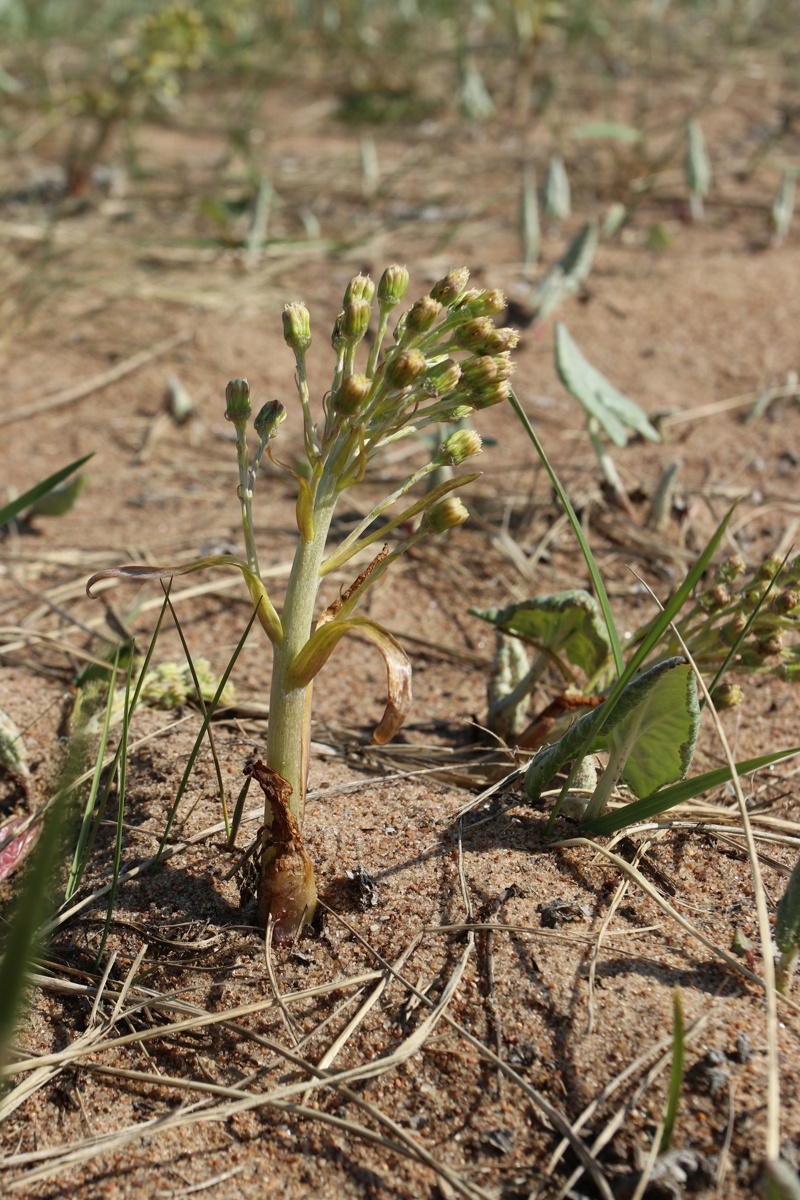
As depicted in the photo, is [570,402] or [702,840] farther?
[570,402]

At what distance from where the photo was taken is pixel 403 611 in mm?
2283

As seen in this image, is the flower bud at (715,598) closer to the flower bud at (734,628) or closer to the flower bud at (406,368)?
the flower bud at (734,628)

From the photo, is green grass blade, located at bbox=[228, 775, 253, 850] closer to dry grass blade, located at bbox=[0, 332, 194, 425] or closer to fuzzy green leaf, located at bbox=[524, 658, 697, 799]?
fuzzy green leaf, located at bbox=[524, 658, 697, 799]

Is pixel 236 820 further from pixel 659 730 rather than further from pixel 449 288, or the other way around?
pixel 449 288

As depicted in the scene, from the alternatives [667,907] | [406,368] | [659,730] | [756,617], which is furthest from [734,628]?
[406,368]

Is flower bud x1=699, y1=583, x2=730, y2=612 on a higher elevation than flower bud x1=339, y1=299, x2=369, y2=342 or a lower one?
lower

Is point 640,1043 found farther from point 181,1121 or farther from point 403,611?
point 403,611

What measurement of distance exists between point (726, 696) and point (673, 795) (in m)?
0.26

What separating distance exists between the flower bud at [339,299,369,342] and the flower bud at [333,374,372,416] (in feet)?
0.22

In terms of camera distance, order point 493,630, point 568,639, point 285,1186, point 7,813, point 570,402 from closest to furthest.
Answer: point 285,1186 < point 7,813 < point 568,639 < point 493,630 < point 570,402

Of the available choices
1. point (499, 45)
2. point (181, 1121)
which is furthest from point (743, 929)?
point (499, 45)

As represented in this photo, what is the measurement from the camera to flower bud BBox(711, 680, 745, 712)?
4.82ft

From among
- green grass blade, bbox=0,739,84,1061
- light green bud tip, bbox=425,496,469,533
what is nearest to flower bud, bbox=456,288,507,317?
light green bud tip, bbox=425,496,469,533

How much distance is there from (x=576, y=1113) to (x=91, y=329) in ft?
9.99
